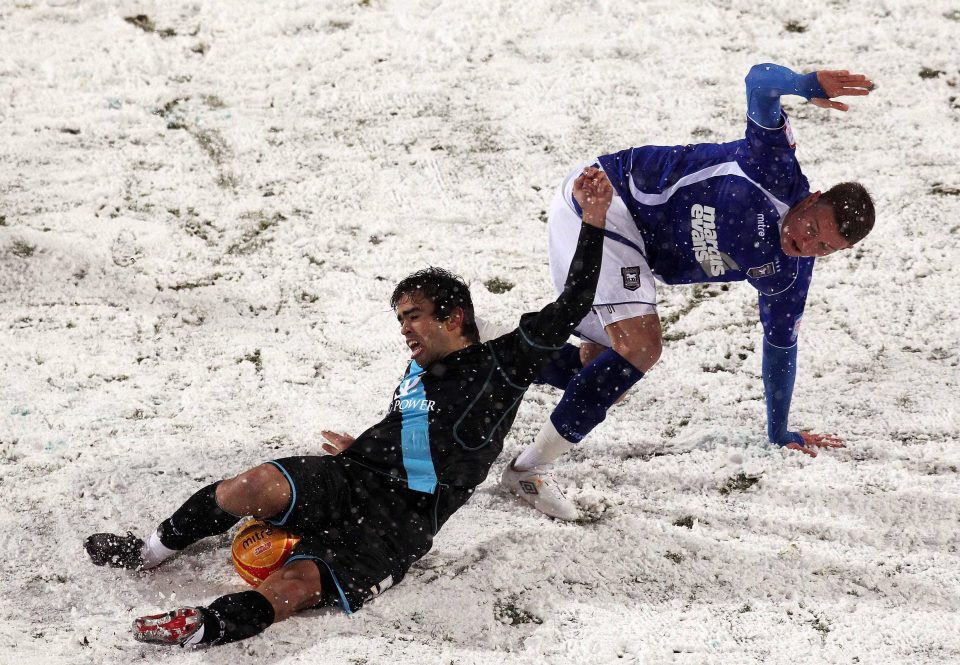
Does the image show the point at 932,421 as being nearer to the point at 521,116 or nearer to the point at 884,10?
the point at 521,116

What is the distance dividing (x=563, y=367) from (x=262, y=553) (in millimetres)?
1312

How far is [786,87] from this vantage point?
2934 millimetres

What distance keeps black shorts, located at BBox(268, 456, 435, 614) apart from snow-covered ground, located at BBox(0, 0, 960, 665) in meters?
0.10

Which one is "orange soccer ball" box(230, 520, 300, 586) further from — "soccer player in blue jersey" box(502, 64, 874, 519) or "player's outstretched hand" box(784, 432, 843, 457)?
"player's outstretched hand" box(784, 432, 843, 457)

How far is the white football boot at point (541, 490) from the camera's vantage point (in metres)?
3.17

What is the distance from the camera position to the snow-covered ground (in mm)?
2742

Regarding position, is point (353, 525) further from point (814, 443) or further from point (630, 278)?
point (814, 443)

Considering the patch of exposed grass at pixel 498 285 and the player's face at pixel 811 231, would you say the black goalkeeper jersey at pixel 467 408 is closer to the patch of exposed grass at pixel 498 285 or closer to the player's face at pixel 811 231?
the player's face at pixel 811 231

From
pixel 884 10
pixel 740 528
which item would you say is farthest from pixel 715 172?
pixel 884 10

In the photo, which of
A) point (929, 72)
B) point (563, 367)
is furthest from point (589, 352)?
point (929, 72)

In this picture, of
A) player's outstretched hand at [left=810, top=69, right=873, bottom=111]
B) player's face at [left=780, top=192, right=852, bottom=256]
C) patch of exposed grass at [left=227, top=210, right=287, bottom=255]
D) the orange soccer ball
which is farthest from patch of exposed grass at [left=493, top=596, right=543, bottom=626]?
patch of exposed grass at [left=227, top=210, right=287, bottom=255]

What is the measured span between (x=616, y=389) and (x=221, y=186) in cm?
274

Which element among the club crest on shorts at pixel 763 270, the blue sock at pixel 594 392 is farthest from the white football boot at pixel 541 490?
the club crest on shorts at pixel 763 270

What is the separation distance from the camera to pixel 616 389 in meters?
3.11
